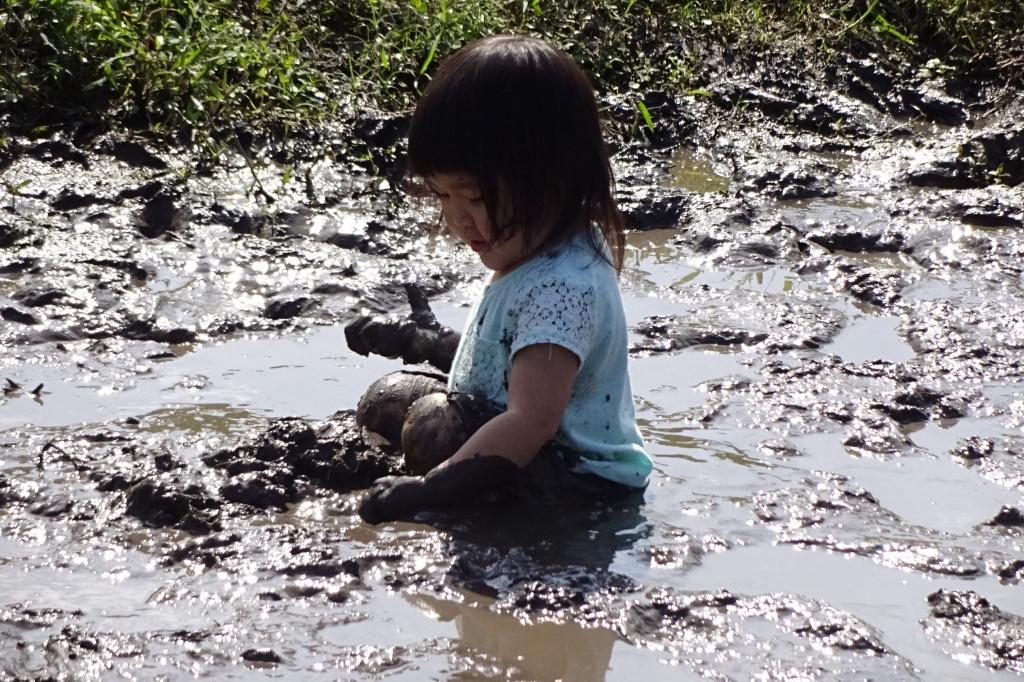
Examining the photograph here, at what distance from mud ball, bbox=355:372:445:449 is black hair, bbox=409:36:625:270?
19.0 inches

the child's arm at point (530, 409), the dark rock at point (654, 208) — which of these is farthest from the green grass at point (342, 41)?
the child's arm at point (530, 409)

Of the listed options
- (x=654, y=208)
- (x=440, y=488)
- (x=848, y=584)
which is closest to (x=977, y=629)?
(x=848, y=584)

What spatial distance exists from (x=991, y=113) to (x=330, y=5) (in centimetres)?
304

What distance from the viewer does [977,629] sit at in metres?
2.27

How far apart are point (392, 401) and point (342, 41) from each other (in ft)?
9.90

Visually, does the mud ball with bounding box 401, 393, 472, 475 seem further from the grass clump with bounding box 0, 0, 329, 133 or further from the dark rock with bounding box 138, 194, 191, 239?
the grass clump with bounding box 0, 0, 329, 133

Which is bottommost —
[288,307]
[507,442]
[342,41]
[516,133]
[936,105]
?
[288,307]

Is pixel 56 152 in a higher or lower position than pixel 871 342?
higher

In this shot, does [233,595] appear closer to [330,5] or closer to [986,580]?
[986,580]

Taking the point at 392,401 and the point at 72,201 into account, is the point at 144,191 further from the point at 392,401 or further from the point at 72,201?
the point at 392,401

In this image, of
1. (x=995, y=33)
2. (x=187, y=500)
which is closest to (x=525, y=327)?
(x=187, y=500)

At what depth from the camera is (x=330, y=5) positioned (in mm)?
5805

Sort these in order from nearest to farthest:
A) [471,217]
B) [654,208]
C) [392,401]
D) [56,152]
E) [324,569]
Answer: [324,569]
[471,217]
[392,401]
[56,152]
[654,208]

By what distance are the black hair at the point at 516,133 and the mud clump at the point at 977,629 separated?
40.1 inches
